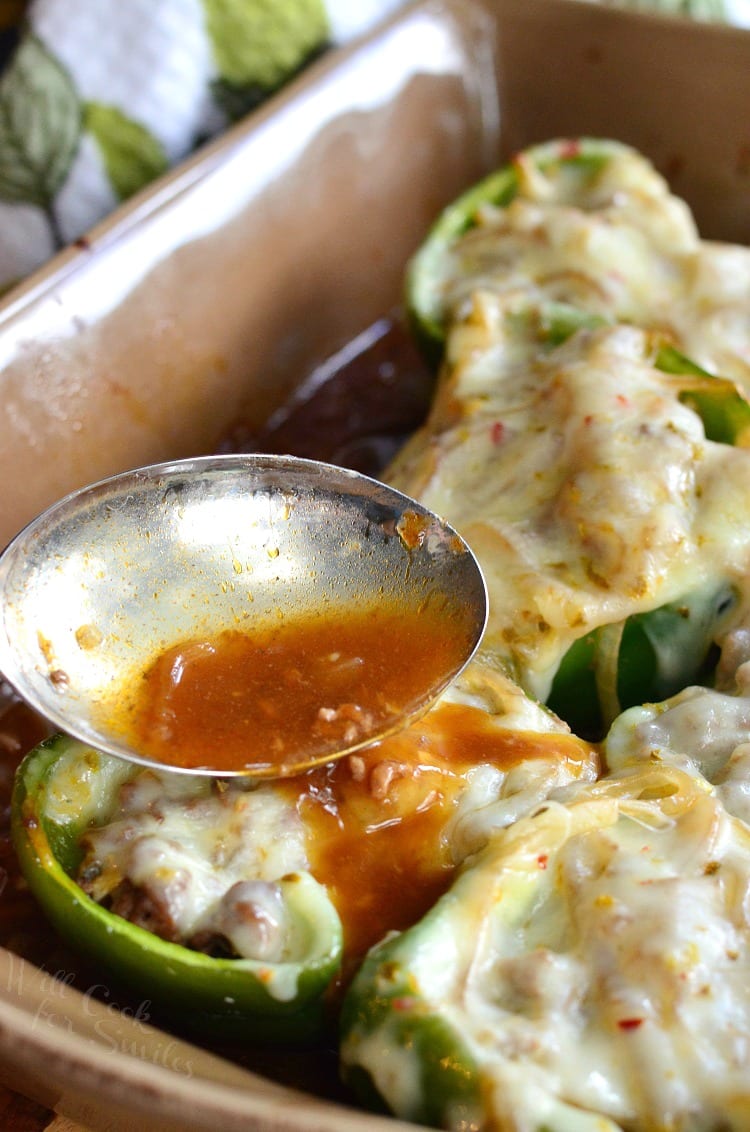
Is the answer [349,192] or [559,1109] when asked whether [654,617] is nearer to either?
[559,1109]

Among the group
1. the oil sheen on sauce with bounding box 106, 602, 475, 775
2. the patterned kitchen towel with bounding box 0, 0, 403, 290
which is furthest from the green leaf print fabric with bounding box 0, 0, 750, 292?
the oil sheen on sauce with bounding box 106, 602, 475, 775

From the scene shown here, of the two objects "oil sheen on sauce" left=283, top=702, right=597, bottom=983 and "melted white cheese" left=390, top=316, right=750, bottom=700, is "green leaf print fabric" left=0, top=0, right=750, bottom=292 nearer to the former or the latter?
"melted white cheese" left=390, top=316, right=750, bottom=700

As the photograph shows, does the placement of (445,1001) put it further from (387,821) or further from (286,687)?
(286,687)

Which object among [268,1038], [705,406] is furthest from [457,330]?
[268,1038]

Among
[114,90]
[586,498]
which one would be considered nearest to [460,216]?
[114,90]

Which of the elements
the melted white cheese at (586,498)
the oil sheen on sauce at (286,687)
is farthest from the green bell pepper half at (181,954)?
the melted white cheese at (586,498)

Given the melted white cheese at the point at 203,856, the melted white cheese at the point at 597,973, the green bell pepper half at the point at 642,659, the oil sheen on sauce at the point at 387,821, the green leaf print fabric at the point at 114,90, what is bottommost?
the green bell pepper half at the point at 642,659

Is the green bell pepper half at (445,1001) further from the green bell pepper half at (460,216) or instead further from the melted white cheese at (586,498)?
the green bell pepper half at (460,216)
